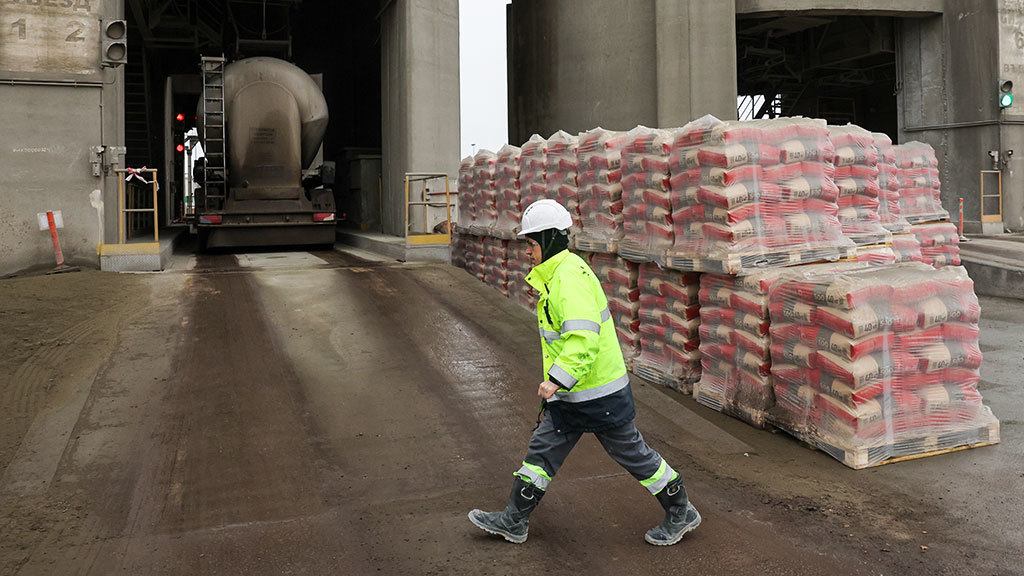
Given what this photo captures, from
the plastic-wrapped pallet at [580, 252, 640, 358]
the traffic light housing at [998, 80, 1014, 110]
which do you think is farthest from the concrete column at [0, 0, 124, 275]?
the traffic light housing at [998, 80, 1014, 110]

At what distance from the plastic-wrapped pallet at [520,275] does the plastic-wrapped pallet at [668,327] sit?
289 cm

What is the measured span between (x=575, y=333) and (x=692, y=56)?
18.3 m

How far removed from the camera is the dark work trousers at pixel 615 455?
14.2 feet

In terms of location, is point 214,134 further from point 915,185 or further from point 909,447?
point 909,447

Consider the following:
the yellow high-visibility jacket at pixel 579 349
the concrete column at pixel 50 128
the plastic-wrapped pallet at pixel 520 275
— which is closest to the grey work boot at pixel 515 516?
the yellow high-visibility jacket at pixel 579 349

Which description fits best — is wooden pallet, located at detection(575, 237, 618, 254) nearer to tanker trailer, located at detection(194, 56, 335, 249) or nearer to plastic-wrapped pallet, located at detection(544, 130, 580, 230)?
plastic-wrapped pallet, located at detection(544, 130, 580, 230)

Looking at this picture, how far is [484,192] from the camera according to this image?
13.1 meters

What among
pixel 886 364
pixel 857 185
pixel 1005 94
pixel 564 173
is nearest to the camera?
pixel 886 364

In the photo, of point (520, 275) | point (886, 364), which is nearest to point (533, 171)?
point (520, 275)

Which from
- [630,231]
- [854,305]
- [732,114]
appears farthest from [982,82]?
[854,305]

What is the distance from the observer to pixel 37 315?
958 cm

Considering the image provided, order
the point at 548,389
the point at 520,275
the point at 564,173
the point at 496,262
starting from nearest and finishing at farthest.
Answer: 1. the point at 548,389
2. the point at 564,173
3. the point at 520,275
4. the point at 496,262

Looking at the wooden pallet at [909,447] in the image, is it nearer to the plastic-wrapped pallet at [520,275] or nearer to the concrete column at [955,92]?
the plastic-wrapped pallet at [520,275]

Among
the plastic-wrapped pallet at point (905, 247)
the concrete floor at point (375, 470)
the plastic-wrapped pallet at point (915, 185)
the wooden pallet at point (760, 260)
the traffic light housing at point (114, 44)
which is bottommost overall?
the concrete floor at point (375, 470)
